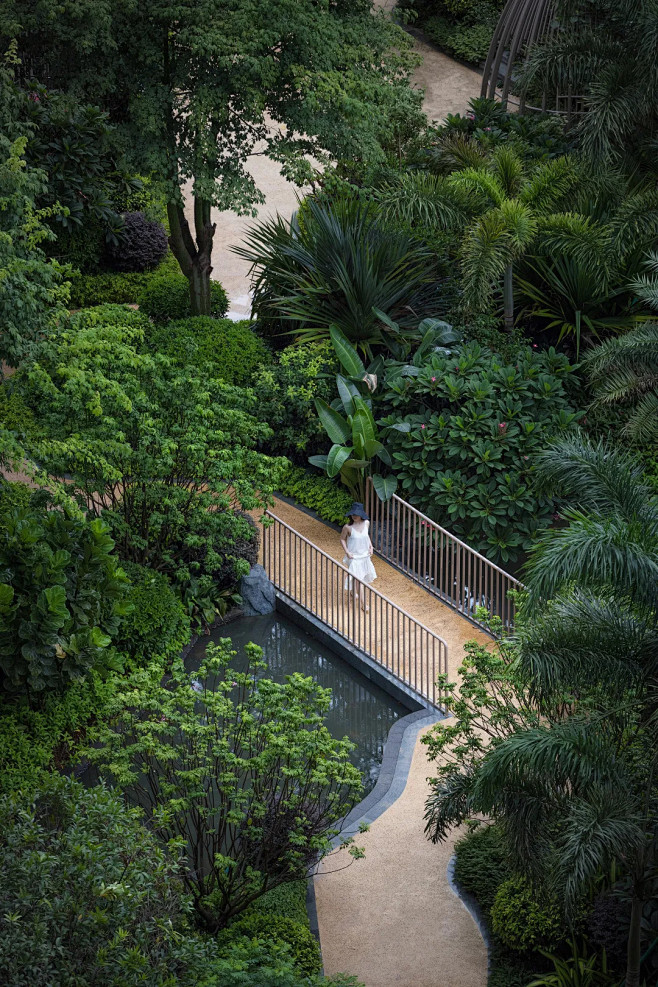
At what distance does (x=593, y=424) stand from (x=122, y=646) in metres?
7.53

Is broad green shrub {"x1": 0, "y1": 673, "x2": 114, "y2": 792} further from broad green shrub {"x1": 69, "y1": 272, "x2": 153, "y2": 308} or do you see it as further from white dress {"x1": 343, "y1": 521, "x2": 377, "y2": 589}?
broad green shrub {"x1": 69, "y1": 272, "x2": 153, "y2": 308}

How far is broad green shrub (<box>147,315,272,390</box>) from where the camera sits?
1758 centimetres

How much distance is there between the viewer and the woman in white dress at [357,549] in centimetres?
1471

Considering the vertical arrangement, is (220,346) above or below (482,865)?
above

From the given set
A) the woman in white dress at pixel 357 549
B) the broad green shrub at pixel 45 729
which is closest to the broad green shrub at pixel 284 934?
the broad green shrub at pixel 45 729

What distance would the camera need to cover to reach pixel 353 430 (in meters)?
16.1

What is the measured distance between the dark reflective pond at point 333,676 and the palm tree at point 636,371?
433 cm

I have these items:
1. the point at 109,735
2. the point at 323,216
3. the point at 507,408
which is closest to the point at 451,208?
the point at 323,216

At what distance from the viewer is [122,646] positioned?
13.4 metres

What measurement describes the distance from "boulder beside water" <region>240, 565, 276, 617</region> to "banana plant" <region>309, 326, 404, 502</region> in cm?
170

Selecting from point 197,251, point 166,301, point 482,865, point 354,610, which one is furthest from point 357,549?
point 166,301

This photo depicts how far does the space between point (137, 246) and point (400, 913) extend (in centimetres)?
1503

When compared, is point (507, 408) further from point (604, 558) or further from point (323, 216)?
point (604, 558)

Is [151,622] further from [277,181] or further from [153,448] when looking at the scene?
[277,181]
